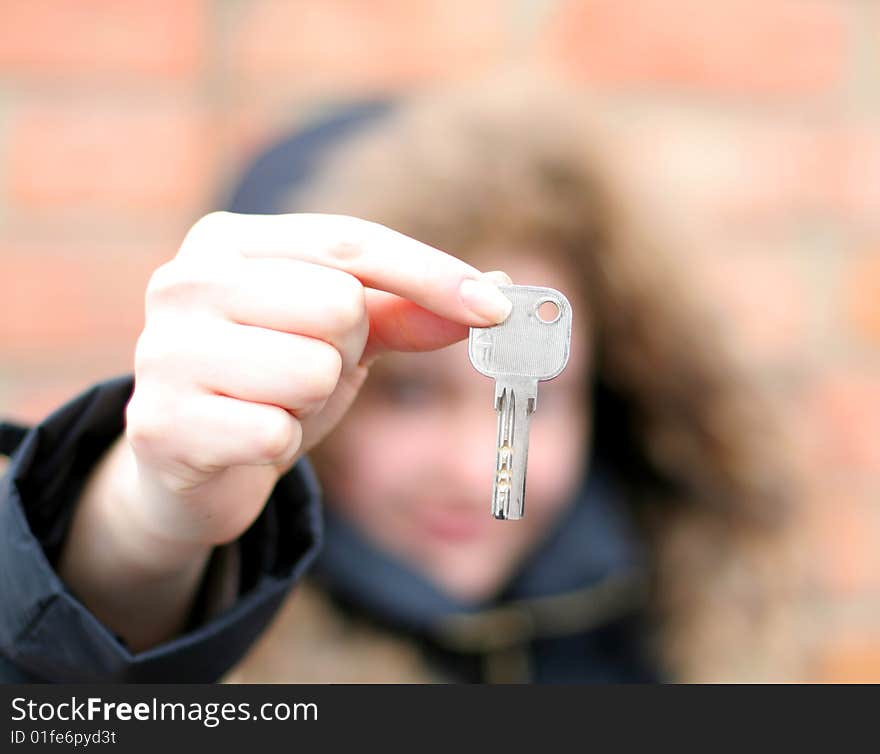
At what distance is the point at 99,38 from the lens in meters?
0.77

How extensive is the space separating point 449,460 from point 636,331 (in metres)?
0.25

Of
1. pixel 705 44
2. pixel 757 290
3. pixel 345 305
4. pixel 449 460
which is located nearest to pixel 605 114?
pixel 705 44

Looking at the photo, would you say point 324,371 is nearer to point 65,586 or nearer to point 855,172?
point 65,586

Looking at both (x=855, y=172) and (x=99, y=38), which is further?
(x=855, y=172)

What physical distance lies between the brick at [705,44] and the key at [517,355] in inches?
22.4

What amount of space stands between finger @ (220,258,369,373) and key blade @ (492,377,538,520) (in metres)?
0.07

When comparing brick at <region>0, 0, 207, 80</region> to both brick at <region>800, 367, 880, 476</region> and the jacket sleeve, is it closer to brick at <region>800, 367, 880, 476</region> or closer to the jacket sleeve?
the jacket sleeve

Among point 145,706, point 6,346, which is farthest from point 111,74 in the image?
point 145,706

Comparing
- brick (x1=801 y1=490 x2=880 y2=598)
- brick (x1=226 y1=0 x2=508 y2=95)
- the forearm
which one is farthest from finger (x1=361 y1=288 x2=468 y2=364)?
brick (x1=801 y1=490 x2=880 y2=598)

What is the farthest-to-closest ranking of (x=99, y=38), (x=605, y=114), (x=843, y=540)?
1. (x=843, y=540)
2. (x=605, y=114)
3. (x=99, y=38)

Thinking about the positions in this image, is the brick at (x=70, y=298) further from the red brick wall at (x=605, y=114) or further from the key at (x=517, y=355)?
the key at (x=517, y=355)

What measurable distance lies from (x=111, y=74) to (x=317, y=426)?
478 mm

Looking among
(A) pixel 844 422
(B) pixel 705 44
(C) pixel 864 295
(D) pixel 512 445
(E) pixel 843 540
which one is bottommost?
(E) pixel 843 540

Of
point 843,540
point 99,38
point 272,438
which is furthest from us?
point 843,540
